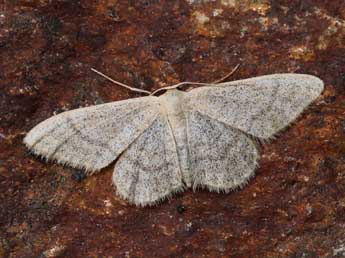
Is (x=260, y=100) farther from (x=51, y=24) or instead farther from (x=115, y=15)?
(x=51, y=24)

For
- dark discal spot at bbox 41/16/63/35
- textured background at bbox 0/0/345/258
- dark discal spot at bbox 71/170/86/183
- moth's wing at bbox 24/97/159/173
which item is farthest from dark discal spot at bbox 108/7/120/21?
dark discal spot at bbox 71/170/86/183

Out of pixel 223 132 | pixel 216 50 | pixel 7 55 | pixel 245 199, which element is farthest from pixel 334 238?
pixel 7 55

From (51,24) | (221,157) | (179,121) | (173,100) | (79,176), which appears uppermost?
(51,24)

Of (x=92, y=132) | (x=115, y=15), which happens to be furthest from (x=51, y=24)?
(x=92, y=132)

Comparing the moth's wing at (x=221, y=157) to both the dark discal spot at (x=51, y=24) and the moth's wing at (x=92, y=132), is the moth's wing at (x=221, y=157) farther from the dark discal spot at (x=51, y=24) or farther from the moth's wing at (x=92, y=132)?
the dark discal spot at (x=51, y=24)

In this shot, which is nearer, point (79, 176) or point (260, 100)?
point (260, 100)

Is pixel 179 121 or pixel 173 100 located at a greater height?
pixel 173 100

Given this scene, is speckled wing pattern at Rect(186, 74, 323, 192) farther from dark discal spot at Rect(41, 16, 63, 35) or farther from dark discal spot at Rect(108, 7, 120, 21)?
dark discal spot at Rect(41, 16, 63, 35)
